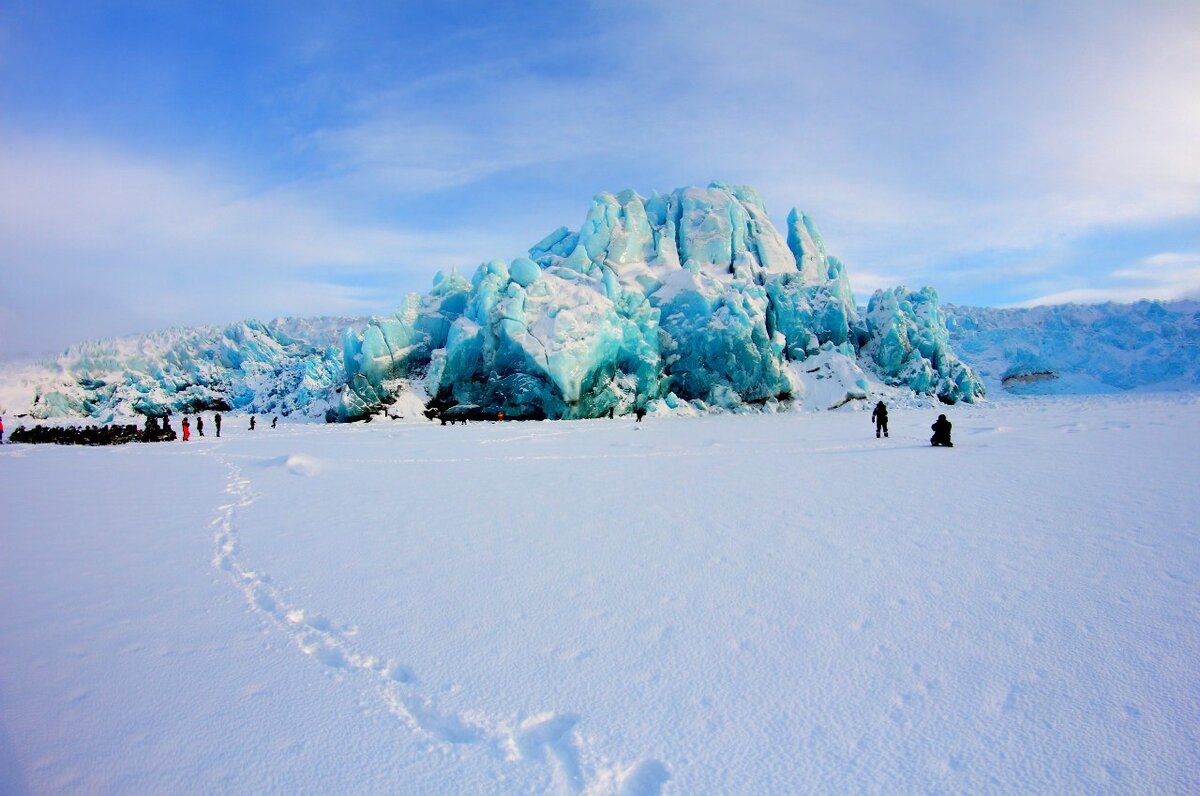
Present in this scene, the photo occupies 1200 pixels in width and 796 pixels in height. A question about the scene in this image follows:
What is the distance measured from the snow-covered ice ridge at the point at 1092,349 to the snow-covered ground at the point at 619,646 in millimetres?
66105

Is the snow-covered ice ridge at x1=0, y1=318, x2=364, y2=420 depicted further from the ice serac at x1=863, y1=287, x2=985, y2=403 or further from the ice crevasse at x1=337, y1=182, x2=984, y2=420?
the ice serac at x1=863, y1=287, x2=985, y2=403

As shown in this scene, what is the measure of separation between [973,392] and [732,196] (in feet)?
80.3

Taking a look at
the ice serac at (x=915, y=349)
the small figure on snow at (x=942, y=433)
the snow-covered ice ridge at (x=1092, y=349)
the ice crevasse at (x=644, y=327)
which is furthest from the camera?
the snow-covered ice ridge at (x=1092, y=349)

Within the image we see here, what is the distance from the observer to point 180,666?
11.3 feet

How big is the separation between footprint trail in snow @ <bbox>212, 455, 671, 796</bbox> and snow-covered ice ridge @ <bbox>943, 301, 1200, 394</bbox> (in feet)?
229

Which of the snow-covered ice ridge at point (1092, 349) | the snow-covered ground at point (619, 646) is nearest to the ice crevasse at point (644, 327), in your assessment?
the snow-covered ice ridge at point (1092, 349)

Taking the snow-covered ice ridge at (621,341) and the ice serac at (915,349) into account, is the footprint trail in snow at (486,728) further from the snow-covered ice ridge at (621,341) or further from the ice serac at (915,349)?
the ice serac at (915,349)

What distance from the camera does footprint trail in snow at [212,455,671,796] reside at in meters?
2.42

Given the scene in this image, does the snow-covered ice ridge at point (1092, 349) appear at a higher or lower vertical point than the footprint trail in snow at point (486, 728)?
higher

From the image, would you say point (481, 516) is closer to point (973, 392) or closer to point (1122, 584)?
point (1122, 584)

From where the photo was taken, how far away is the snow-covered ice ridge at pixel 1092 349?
59.4m

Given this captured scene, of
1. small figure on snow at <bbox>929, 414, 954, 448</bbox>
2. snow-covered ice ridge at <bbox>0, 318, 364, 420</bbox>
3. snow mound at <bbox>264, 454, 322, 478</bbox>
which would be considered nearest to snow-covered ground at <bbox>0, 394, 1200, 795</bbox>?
snow mound at <bbox>264, 454, 322, 478</bbox>

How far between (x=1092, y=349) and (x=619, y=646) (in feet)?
263

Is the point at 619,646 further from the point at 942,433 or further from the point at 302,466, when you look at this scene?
the point at 942,433
